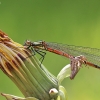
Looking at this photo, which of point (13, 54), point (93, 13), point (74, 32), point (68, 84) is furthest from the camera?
point (93, 13)

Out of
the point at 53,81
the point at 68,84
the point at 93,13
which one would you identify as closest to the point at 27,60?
the point at 53,81

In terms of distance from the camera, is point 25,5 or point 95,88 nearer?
point 95,88

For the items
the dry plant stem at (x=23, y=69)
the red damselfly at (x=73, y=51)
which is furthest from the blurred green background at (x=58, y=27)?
the dry plant stem at (x=23, y=69)

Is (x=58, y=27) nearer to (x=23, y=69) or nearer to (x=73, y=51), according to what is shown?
(x=73, y=51)

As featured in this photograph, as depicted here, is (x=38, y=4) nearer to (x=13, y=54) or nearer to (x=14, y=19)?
(x=14, y=19)

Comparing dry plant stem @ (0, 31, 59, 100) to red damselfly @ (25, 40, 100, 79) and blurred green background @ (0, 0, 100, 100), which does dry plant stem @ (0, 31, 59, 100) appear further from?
blurred green background @ (0, 0, 100, 100)

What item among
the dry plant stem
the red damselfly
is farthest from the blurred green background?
the dry plant stem

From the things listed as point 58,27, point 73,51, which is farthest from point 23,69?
point 58,27

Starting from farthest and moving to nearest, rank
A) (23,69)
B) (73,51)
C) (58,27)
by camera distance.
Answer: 1. (58,27)
2. (73,51)
3. (23,69)
